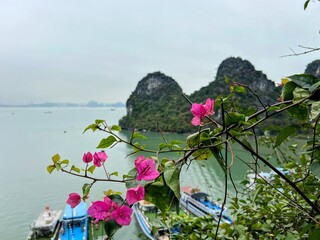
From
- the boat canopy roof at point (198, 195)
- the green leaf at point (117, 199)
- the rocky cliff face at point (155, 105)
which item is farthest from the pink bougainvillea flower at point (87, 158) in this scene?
the rocky cliff face at point (155, 105)

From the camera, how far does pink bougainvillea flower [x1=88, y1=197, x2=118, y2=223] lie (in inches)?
14.4

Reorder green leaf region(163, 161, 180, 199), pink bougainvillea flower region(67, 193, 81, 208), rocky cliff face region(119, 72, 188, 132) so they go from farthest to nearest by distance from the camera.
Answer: rocky cliff face region(119, 72, 188, 132), pink bougainvillea flower region(67, 193, 81, 208), green leaf region(163, 161, 180, 199)

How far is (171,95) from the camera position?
40.1 metres

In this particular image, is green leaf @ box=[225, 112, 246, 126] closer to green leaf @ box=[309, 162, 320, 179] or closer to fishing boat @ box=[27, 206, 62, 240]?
green leaf @ box=[309, 162, 320, 179]

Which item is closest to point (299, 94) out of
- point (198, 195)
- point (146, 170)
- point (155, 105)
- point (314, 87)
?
point (314, 87)

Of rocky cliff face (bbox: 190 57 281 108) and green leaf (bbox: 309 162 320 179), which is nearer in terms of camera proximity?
green leaf (bbox: 309 162 320 179)

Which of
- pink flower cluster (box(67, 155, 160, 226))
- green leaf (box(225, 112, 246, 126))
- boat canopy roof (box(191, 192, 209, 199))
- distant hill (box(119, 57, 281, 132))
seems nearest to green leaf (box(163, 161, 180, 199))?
pink flower cluster (box(67, 155, 160, 226))

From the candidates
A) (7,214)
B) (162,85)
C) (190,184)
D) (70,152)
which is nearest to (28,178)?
(7,214)

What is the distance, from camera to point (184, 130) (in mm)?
24094

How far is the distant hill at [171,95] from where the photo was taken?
26.4 meters

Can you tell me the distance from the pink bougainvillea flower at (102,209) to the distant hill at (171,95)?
2164cm

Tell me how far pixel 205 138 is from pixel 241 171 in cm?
1324

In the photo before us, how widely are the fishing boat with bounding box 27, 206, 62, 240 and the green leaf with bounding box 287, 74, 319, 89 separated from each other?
8.92m

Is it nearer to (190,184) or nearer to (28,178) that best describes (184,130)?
(190,184)
